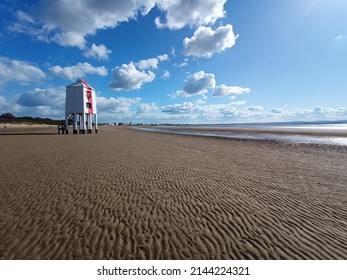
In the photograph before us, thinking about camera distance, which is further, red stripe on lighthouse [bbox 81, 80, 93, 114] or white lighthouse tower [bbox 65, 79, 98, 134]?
red stripe on lighthouse [bbox 81, 80, 93, 114]

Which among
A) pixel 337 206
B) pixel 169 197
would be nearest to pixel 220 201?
pixel 169 197

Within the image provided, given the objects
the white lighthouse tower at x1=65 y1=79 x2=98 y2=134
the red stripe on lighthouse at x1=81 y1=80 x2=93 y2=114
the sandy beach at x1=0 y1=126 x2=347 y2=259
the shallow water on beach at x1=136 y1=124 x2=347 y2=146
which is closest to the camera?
the sandy beach at x1=0 y1=126 x2=347 y2=259

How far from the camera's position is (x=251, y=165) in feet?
41.5

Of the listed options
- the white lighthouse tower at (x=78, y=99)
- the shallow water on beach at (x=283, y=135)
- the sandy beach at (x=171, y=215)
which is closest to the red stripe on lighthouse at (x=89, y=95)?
the white lighthouse tower at (x=78, y=99)

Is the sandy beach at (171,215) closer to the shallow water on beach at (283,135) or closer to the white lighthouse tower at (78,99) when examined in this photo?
the shallow water on beach at (283,135)

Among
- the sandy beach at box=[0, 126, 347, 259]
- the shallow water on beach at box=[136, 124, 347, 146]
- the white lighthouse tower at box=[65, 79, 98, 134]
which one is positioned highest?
the white lighthouse tower at box=[65, 79, 98, 134]

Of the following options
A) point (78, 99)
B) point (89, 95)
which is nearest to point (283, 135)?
point (89, 95)

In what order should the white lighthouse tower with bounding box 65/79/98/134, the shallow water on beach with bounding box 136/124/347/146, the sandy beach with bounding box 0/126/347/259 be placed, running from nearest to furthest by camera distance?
the sandy beach with bounding box 0/126/347/259, the shallow water on beach with bounding box 136/124/347/146, the white lighthouse tower with bounding box 65/79/98/134

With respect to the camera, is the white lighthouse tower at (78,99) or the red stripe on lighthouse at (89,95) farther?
the red stripe on lighthouse at (89,95)

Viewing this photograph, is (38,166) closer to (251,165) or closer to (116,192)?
(116,192)

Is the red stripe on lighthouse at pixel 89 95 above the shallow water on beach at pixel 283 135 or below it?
above

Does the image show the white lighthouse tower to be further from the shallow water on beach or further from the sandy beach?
the sandy beach

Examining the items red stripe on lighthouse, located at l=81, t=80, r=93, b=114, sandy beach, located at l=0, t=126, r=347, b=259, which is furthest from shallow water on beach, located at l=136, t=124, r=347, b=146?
red stripe on lighthouse, located at l=81, t=80, r=93, b=114

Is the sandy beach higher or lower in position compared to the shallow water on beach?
higher
